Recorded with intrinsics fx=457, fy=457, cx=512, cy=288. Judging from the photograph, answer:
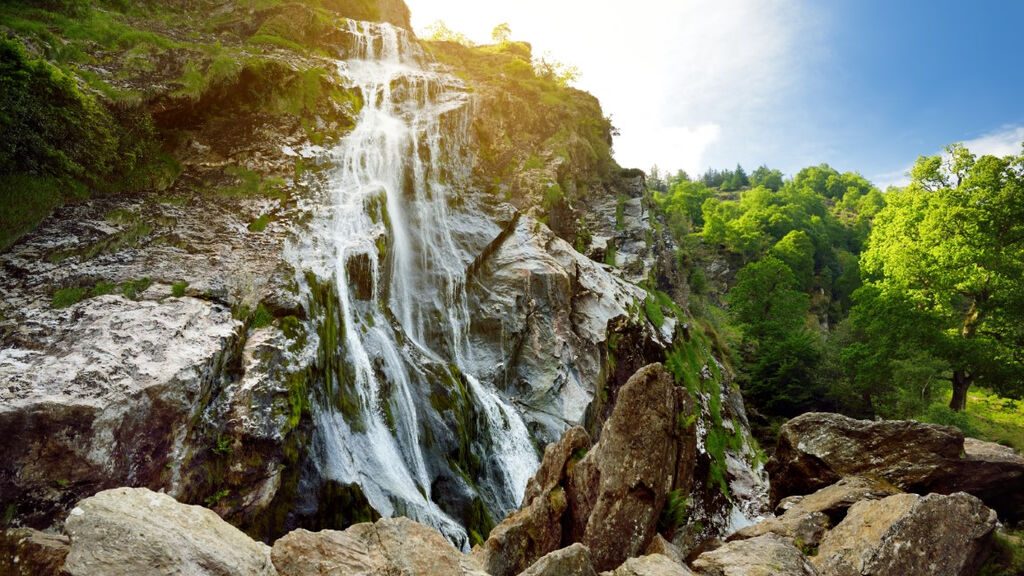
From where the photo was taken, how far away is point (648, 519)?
28.8 feet

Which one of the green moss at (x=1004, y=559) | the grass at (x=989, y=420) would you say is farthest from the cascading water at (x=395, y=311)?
the grass at (x=989, y=420)

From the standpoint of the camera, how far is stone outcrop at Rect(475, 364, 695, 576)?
28.6 ft

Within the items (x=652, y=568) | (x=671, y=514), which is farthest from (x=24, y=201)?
(x=671, y=514)

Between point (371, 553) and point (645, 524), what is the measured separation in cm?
507

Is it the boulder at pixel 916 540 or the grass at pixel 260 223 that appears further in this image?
the grass at pixel 260 223

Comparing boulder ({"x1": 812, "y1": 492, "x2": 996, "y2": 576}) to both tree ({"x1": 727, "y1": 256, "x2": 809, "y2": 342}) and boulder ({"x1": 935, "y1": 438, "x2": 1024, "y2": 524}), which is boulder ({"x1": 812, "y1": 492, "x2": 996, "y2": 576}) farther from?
tree ({"x1": 727, "y1": 256, "x2": 809, "y2": 342})

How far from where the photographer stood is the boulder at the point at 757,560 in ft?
23.5

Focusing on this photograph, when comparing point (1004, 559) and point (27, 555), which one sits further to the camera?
point (1004, 559)

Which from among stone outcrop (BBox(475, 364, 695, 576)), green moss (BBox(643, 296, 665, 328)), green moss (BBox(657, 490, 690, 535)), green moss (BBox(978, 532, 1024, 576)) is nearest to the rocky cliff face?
green moss (BBox(643, 296, 665, 328))

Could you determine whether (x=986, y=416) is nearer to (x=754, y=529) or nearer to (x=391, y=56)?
(x=754, y=529)

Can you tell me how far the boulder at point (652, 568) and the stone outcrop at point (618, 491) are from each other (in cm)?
125

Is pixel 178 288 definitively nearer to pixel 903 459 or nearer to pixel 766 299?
pixel 903 459

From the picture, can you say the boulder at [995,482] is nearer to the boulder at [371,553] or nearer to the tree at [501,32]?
the boulder at [371,553]

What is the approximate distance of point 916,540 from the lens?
779cm
